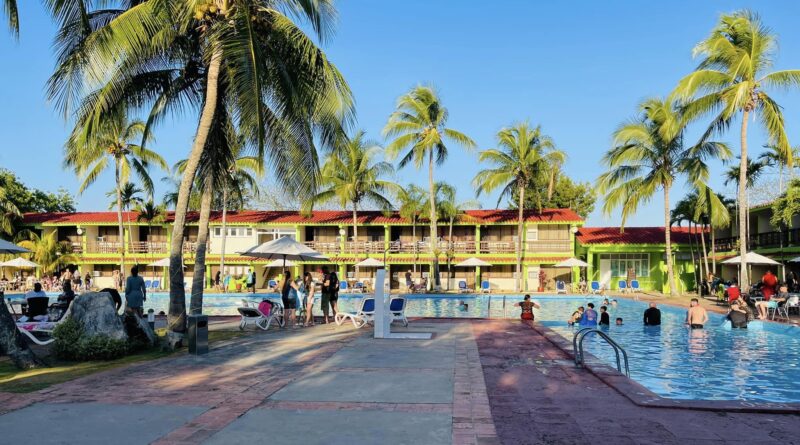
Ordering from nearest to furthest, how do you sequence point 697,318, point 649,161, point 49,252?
1. point 697,318
2. point 649,161
3. point 49,252

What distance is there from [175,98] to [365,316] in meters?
6.80

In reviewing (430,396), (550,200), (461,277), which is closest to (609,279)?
(461,277)

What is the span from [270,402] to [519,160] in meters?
30.3

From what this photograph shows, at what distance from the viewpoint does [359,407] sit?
6598 mm

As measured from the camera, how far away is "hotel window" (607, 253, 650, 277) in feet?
126

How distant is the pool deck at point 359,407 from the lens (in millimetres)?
5531

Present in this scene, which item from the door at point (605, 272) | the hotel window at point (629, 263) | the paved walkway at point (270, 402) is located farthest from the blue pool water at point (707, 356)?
the hotel window at point (629, 263)

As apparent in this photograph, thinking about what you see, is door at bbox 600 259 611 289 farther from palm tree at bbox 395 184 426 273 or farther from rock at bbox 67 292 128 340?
rock at bbox 67 292 128 340

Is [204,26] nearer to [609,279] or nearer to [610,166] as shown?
[610,166]

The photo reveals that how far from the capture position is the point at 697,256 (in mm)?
37844

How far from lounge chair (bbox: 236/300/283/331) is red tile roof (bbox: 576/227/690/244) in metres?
26.8

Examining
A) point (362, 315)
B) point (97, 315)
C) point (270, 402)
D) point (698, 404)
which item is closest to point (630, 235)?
point (362, 315)

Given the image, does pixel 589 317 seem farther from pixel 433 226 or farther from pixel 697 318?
pixel 433 226

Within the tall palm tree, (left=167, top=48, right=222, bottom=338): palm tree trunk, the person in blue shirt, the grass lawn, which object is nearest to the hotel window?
the person in blue shirt
